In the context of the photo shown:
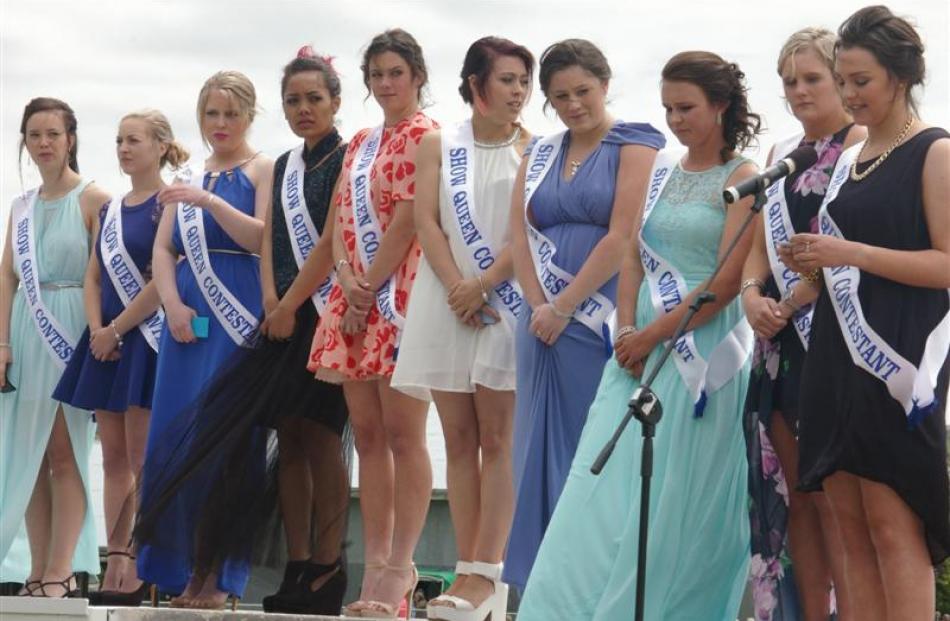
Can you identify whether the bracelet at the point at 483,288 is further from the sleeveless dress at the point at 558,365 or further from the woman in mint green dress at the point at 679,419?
the woman in mint green dress at the point at 679,419

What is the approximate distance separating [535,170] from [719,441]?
40.9 inches

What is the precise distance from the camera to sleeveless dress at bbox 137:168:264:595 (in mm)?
6516

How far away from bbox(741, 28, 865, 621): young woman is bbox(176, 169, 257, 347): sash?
213 cm

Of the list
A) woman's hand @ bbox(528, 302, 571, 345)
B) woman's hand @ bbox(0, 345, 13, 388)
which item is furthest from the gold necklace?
woman's hand @ bbox(0, 345, 13, 388)

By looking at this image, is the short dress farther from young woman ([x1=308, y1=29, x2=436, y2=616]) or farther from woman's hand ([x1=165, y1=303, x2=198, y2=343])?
woman's hand ([x1=165, y1=303, x2=198, y2=343])

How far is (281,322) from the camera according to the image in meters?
6.55

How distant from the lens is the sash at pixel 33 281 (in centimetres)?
740

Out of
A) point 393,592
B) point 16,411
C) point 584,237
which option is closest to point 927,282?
point 584,237

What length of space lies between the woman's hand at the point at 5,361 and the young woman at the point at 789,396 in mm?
3391

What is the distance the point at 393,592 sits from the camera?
20.0 ft

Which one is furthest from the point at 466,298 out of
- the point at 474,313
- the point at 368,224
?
the point at 368,224

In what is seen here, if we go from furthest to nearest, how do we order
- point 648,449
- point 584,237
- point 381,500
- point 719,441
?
point 381,500 → point 584,237 → point 719,441 → point 648,449

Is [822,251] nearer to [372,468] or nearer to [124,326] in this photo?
[372,468]

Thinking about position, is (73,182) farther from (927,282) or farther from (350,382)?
(927,282)
